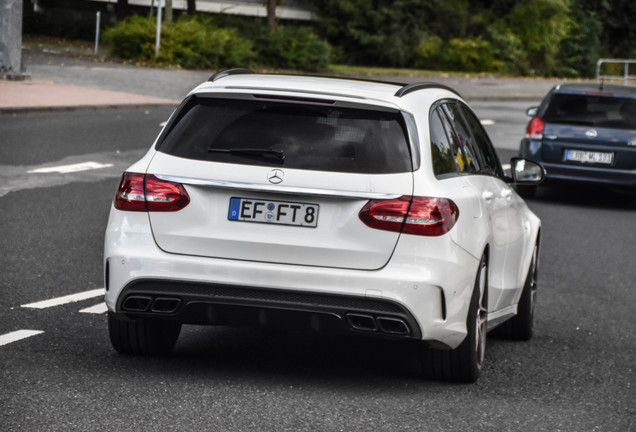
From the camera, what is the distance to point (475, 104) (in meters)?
37.7

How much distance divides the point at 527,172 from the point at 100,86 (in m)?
24.2

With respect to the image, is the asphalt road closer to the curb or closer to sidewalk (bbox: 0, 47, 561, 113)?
the curb

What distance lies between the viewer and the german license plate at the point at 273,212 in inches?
231

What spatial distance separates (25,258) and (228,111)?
13.7 feet

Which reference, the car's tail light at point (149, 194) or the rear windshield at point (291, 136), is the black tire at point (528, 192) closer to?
the rear windshield at point (291, 136)

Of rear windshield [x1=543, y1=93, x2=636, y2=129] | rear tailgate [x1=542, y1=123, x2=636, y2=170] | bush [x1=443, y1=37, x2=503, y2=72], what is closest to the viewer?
rear tailgate [x1=542, y1=123, x2=636, y2=170]

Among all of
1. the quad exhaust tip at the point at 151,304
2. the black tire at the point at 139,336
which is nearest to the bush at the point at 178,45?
the black tire at the point at 139,336

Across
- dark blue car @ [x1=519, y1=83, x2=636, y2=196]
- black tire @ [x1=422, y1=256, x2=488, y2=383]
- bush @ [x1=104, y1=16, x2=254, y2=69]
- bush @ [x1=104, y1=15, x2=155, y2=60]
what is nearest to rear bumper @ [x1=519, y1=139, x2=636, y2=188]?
dark blue car @ [x1=519, y1=83, x2=636, y2=196]

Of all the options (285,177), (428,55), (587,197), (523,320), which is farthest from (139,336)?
(428,55)

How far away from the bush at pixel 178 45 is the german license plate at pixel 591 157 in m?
24.7

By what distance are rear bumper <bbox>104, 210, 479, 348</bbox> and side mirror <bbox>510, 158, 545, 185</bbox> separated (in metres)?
2.00

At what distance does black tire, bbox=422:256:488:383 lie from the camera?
6.24 metres

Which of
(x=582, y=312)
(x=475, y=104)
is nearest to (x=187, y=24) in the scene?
(x=475, y=104)

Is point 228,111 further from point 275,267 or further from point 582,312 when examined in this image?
point 582,312
